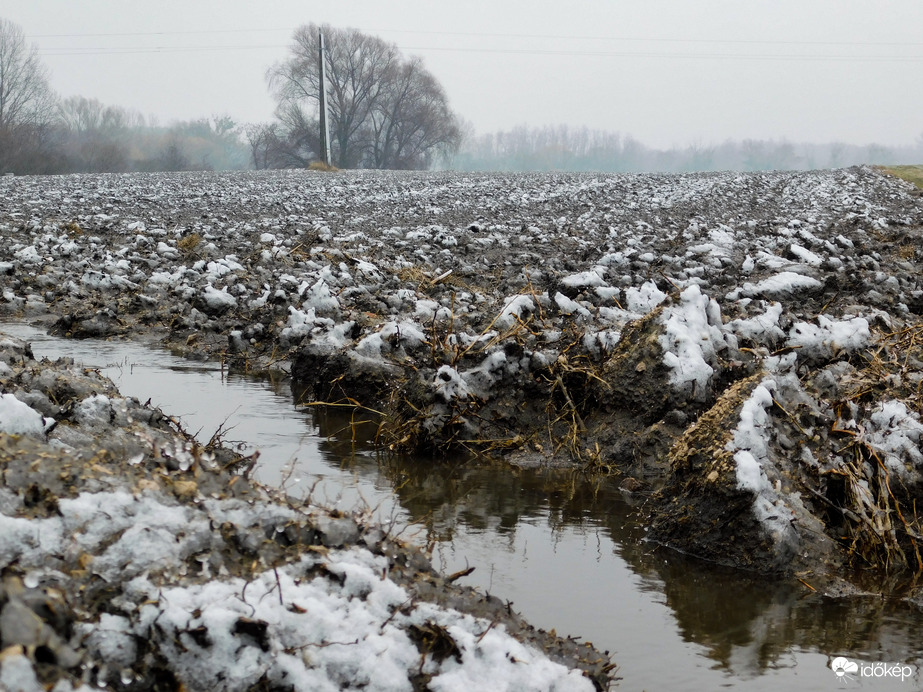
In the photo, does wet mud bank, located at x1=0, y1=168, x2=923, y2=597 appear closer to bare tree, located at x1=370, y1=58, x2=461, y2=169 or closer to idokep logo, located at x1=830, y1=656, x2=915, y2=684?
idokep logo, located at x1=830, y1=656, x2=915, y2=684

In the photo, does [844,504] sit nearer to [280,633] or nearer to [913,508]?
[913,508]

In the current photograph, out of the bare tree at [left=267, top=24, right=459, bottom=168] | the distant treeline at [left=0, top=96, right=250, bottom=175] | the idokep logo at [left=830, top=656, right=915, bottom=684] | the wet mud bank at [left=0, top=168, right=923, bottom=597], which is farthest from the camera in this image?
the bare tree at [left=267, top=24, right=459, bottom=168]

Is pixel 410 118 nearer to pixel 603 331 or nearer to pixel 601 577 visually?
pixel 603 331

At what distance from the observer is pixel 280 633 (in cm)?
194

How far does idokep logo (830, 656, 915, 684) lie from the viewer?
2.48 m

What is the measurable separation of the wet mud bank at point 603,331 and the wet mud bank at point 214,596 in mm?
1410

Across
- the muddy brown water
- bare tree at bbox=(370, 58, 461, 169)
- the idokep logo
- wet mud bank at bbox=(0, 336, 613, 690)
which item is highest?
bare tree at bbox=(370, 58, 461, 169)

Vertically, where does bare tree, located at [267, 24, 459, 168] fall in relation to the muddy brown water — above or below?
above

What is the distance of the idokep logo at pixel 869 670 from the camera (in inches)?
97.6

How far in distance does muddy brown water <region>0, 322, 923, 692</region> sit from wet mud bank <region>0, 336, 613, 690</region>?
13.8 inches

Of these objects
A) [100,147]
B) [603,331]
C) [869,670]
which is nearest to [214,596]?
[869,670]

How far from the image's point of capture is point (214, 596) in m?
1.97

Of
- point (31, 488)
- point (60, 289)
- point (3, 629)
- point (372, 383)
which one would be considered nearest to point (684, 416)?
point (372, 383)

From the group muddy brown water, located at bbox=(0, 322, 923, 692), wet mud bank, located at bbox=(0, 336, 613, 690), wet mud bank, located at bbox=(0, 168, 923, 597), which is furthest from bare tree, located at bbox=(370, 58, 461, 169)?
wet mud bank, located at bbox=(0, 336, 613, 690)
